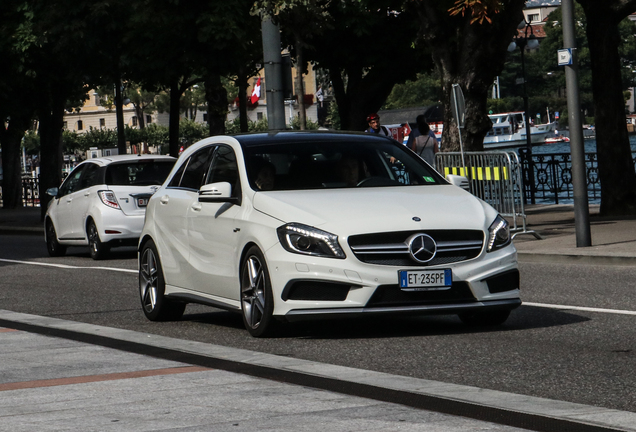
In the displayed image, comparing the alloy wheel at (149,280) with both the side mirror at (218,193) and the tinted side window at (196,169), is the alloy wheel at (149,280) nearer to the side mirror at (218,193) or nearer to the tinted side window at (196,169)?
the tinted side window at (196,169)

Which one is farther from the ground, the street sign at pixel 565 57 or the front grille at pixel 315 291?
the street sign at pixel 565 57

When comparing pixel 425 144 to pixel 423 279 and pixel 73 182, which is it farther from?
pixel 423 279

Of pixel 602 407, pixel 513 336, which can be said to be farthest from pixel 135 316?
pixel 602 407

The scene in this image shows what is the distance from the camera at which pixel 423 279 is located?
8.50 m

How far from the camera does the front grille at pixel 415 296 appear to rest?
8500 millimetres

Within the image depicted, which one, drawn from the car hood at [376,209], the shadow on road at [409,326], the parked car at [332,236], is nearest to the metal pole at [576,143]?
the shadow on road at [409,326]

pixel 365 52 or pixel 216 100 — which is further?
pixel 365 52

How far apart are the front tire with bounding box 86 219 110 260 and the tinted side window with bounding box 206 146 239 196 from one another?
31.0ft

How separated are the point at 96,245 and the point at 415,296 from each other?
11.7 m

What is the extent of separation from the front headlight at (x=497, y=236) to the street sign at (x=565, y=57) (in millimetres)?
7606

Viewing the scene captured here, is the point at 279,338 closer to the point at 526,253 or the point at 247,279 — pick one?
the point at 247,279

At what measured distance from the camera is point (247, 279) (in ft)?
29.8

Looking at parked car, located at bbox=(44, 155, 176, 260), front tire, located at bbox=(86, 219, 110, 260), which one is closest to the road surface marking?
parked car, located at bbox=(44, 155, 176, 260)

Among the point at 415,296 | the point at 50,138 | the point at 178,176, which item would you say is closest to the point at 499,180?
the point at 178,176
